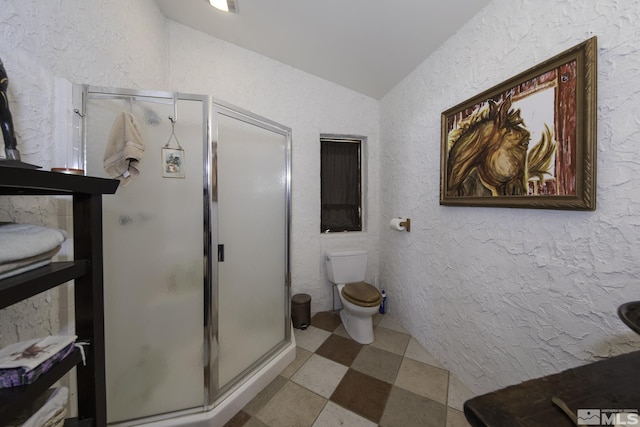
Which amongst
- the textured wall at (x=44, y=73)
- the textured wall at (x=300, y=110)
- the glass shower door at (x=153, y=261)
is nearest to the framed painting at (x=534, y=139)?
the textured wall at (x=300, y=110)

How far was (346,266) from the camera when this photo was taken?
211 cm

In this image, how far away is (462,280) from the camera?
1386 mm

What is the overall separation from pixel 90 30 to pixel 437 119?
6.56ft

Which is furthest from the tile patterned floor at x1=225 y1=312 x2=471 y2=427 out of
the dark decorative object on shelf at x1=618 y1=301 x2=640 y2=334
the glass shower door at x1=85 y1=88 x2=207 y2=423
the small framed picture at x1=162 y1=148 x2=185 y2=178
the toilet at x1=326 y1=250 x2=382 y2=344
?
the small framed picture at x1=162 y1=148 x2=185 y2=178

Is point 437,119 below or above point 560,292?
above

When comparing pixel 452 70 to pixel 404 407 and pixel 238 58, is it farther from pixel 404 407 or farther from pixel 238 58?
pixel 404 407

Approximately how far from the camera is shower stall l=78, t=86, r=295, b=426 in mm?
1041

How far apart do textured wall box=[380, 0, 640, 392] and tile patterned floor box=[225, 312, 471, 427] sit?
0.17 metres

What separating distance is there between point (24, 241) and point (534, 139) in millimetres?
1748

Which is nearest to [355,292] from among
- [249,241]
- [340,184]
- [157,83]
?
[249,241]

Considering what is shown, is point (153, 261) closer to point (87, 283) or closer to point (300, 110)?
point (87, 283)

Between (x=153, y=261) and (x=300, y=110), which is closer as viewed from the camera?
(x=153, y=261)

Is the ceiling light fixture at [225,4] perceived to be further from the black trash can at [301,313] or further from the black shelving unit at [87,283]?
the black trash can at [301,313]

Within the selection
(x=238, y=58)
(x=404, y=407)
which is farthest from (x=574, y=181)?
(x=238, y=58)
